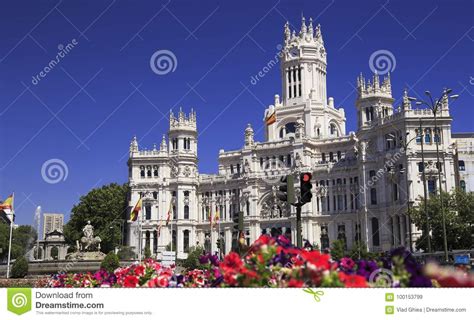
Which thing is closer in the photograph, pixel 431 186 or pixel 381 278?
pixel 381 278

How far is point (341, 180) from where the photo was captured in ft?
288

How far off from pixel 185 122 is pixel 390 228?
45.3 metres

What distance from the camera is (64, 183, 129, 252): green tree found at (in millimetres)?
94000

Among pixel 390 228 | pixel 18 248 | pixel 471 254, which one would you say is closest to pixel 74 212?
pixel 18 248

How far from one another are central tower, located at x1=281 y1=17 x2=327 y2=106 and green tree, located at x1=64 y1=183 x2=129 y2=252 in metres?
36.9

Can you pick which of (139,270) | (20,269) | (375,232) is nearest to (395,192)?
(375,232)

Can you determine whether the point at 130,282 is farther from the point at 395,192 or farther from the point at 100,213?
the point at 100,213

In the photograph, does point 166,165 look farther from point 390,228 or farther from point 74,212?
point 390,228

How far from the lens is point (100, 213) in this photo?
3844 inches

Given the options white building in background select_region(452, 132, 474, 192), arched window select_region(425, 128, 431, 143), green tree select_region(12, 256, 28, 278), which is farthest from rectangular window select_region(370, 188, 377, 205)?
green tree select_region(12, 256, 28, 278)

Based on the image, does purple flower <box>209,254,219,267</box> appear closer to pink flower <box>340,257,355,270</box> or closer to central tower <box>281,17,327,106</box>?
pink flower <box>340,257,355,270</box>
